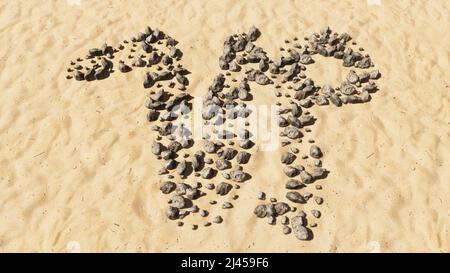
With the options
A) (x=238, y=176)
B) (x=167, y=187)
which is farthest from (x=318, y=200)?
(x=167, y=187)

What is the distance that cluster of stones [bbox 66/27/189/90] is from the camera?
30.3 ft

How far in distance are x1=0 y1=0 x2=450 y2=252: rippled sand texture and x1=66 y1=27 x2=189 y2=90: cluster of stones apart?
0.26m

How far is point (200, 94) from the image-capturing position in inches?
351

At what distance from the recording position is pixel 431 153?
7824mm

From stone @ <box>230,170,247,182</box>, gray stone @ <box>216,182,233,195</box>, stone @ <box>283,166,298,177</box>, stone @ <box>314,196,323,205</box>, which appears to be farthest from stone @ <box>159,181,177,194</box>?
stone @ <box>314,196,323,205</box>

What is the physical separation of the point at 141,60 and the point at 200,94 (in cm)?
188

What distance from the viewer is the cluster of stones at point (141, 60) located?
9.23m

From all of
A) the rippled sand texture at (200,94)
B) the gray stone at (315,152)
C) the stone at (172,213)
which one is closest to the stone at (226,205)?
the rippled sand texture at (200,94)

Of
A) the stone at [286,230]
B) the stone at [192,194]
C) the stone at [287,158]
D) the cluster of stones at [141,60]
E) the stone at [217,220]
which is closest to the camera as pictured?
the stone at [286,230]

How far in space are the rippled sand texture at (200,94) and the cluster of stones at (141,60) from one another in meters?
0.26

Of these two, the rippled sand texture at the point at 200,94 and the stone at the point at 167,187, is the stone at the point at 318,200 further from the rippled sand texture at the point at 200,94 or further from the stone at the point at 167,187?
the stone at the point at 167,187

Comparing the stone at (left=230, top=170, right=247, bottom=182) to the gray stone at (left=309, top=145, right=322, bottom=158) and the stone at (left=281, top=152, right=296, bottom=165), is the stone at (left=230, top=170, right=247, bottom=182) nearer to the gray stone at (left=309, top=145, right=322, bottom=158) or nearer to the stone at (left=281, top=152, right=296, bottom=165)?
the stone at (left=281, top=152, right=296, bottom=165)

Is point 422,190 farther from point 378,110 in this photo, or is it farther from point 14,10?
point 14,10

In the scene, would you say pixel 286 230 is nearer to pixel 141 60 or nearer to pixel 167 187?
pixel 167 187
